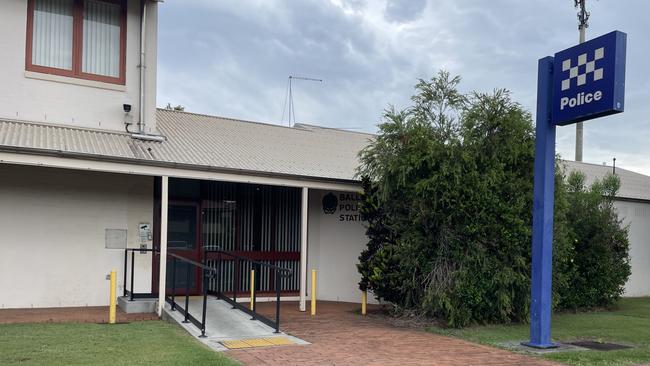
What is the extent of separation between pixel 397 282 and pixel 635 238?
34.8 feet

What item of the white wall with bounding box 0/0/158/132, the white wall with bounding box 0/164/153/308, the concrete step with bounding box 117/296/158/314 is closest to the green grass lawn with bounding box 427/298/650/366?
the concrete step with bounding box 117/296/158/314

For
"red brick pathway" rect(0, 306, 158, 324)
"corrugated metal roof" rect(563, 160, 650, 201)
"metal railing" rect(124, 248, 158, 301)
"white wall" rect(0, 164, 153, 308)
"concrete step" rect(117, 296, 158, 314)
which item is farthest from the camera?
"corrugated metal roof" rect(563, 160, 650, 201)

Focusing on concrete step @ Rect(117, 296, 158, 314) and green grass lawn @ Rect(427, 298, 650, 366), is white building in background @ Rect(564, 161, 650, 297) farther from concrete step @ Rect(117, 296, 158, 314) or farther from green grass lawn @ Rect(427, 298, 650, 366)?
concrete step @ Rect(117, 296, 158, 314)

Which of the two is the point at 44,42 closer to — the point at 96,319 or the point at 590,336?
the point at 96,319

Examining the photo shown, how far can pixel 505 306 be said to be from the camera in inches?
416

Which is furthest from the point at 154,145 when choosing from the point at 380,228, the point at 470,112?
the point at 470,112

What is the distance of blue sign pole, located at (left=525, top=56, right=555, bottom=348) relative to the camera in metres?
8.81

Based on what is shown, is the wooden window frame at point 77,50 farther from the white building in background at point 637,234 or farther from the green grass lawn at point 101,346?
the white building in background at point 637,234

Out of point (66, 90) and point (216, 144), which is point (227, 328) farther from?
point (66, 90)

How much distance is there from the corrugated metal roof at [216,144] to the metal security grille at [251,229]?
3.52 ft

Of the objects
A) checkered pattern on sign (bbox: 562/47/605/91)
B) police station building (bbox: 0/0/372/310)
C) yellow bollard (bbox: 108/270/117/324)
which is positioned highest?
checkered pattern on sign (bbox: 562/47/605/91)

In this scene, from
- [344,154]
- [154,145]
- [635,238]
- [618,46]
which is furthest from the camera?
[635,238]

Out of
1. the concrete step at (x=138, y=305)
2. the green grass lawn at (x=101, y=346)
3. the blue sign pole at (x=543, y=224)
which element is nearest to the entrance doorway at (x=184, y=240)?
the concrete step at (x=138, y=305)

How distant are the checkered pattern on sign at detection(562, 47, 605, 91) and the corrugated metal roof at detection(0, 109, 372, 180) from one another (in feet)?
16.6
